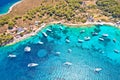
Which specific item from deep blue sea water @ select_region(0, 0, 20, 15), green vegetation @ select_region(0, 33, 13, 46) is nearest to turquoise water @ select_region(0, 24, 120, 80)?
green vegetation @ select_region(0, 33, 13, 46)

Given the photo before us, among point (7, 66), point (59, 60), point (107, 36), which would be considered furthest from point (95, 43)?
point (7, 66)

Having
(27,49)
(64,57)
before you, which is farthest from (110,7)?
(27,49)

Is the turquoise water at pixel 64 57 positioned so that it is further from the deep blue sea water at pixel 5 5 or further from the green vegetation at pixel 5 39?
the deep blue sea water at pixel 5 5

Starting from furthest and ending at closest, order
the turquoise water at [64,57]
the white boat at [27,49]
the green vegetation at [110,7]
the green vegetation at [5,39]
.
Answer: the green vegetation at [110,7], the green vegetation at [5,39], the white boat at [27,49], the turquoise water at [64,57]

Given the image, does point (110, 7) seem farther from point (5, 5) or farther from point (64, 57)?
point (5, 5)

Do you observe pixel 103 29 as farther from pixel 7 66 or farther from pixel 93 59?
pixel 7 66

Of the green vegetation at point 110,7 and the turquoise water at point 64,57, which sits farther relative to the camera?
the green vegetation at point 110,7

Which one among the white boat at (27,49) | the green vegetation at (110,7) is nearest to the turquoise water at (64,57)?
the white boat at (27,49)
